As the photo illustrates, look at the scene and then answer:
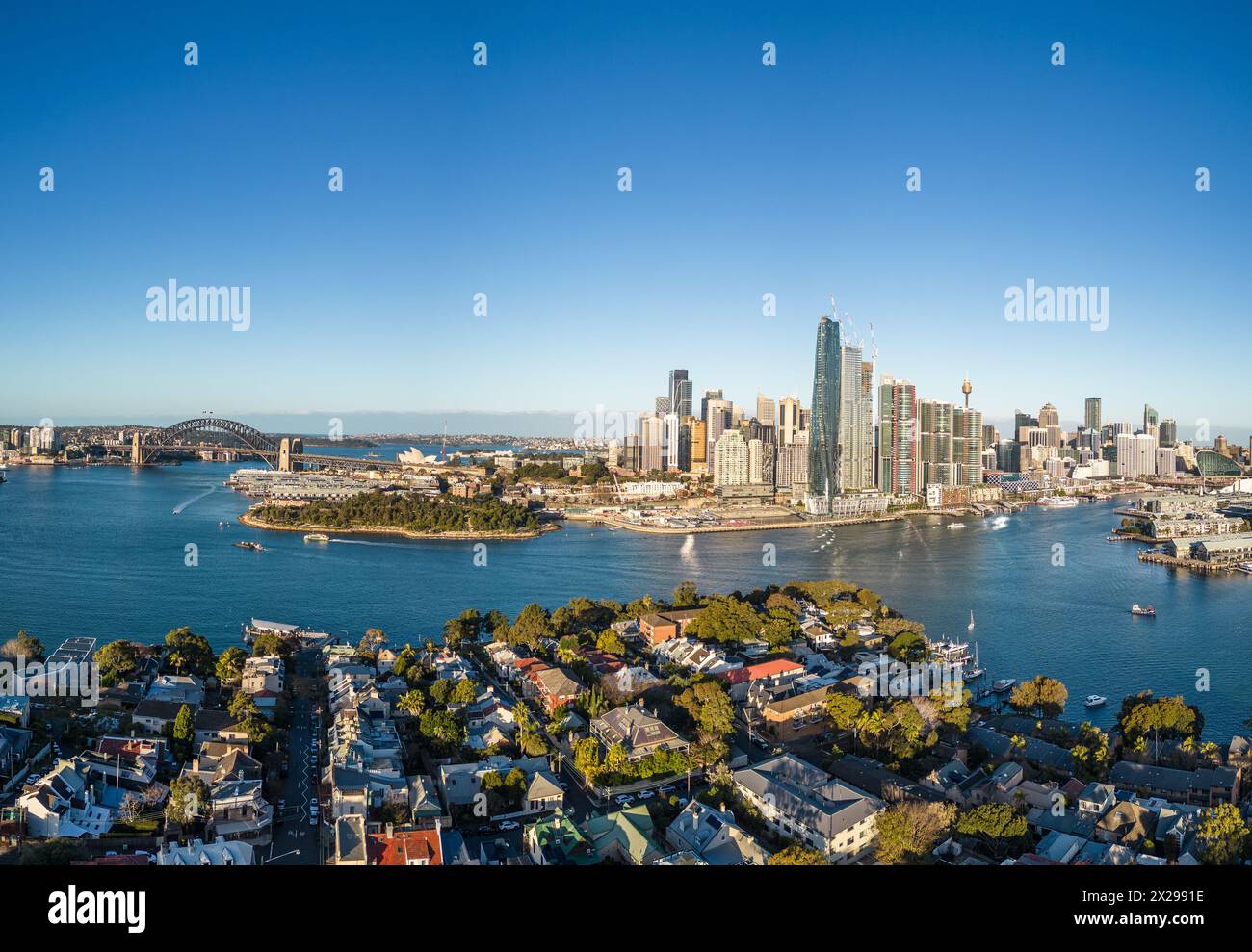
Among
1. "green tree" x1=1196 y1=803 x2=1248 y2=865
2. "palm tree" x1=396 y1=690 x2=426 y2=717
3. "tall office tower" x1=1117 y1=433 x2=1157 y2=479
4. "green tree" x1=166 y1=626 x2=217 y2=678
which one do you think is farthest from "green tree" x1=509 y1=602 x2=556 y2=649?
"tall office tower" x1=1117 y1=433 x2=1157 y2=479

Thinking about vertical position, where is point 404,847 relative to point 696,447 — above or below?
below

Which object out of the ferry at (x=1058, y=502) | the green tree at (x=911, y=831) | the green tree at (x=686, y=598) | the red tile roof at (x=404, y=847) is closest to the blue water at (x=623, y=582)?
the green tree at (x=686, y=598)

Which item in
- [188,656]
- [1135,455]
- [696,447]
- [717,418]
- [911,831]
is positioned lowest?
[911,831]

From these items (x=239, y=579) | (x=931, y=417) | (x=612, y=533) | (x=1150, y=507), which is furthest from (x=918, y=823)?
(x=931, y=417)

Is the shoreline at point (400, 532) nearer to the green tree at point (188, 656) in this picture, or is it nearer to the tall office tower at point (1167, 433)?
the green tree at point (188, 656)

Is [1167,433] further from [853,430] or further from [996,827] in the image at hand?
[996,827]

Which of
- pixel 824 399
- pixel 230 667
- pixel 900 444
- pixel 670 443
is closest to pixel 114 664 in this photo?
pixel 230 667
